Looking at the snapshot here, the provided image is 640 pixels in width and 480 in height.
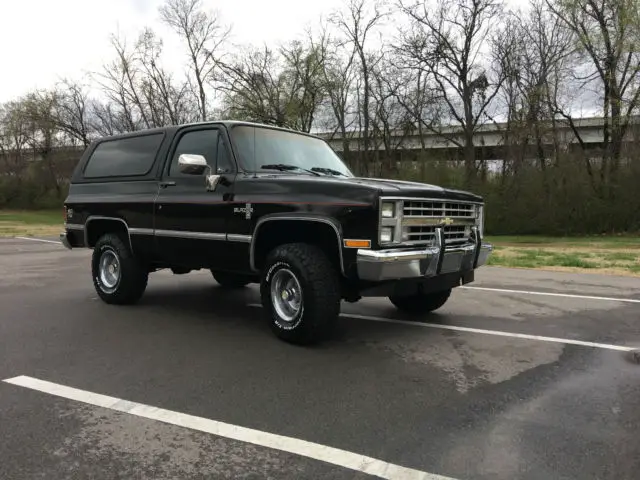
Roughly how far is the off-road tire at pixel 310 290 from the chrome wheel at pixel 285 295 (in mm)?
48

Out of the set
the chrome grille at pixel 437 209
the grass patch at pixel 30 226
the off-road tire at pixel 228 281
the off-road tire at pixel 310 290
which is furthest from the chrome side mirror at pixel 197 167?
the grass patch at pixel 30 226

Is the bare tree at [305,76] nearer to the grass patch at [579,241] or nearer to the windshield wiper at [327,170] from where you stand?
the grass patch at [579,241]

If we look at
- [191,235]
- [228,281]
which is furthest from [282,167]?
[228,281]

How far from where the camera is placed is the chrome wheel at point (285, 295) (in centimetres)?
516

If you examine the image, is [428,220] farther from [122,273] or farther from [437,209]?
[122,273]

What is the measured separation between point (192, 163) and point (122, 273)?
7.53ft

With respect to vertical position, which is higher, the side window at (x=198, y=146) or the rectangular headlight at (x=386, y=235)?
the side window at (x=198, y=146)

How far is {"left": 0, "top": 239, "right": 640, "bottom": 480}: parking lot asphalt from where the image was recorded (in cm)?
296

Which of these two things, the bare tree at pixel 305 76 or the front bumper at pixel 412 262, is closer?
the front bumper at pixel 412 262

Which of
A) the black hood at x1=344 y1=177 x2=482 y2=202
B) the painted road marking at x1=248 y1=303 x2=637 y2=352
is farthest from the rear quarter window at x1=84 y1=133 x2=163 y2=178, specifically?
the painted road marking at x1=248 y1=303 x2=637 y2=352

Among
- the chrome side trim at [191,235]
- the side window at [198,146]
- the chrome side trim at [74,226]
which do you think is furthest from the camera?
the chrome side trim at [74,226]

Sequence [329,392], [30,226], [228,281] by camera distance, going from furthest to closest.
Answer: [30,226] < [228,281] < [329,392]

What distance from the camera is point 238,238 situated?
5520 mm

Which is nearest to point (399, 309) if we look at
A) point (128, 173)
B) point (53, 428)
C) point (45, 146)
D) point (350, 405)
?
point (350, 405)
